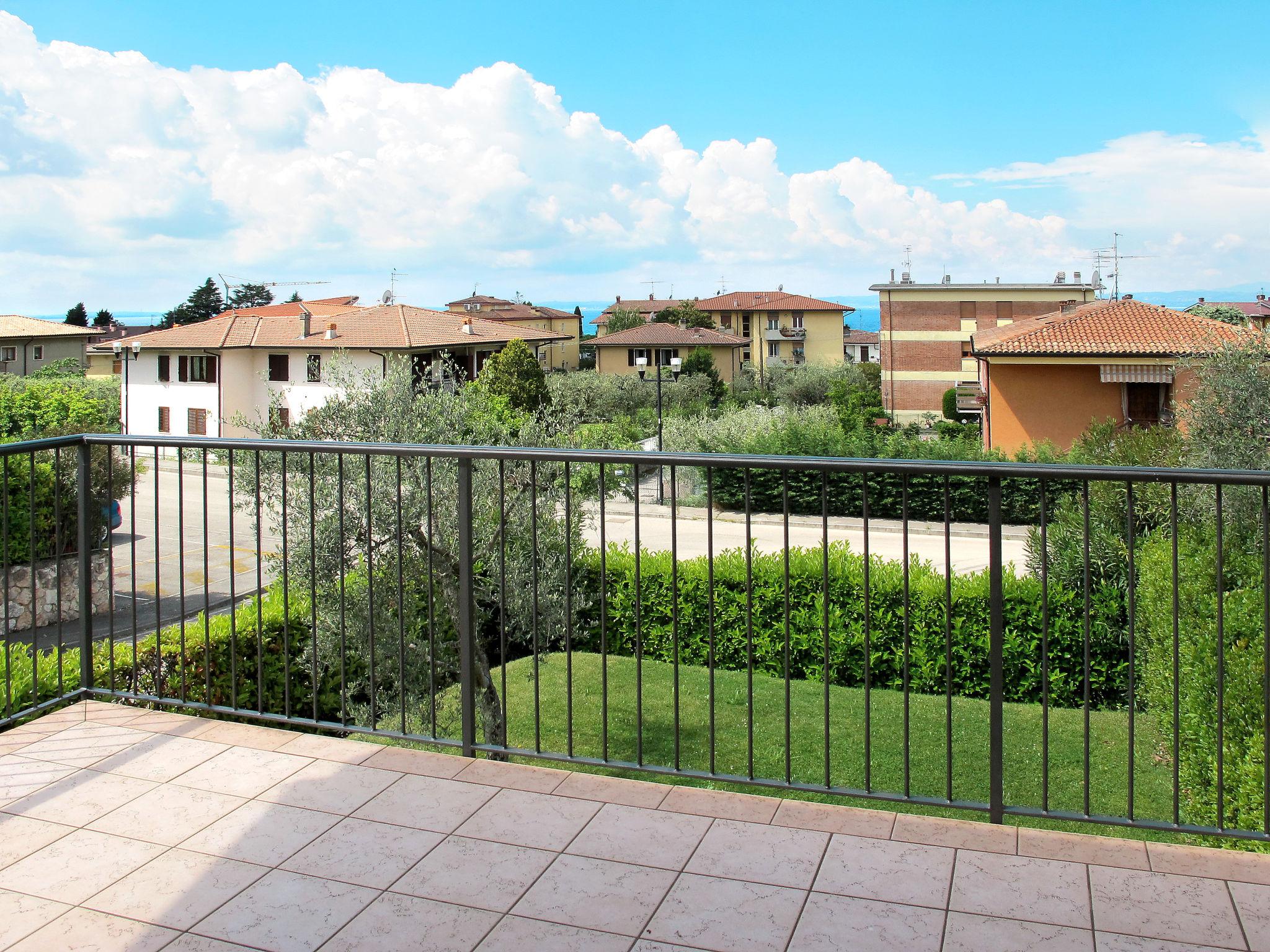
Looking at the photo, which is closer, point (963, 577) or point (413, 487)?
point (413, 487)

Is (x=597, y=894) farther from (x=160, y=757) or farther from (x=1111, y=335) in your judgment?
(x=1111, y=335)

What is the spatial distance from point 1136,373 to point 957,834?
2623 centimetres

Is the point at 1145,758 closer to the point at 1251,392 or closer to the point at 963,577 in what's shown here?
the point at 963,577

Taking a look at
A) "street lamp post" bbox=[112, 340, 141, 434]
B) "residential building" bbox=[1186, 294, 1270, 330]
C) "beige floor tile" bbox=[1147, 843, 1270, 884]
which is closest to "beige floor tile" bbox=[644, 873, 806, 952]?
"beige floor tile" bbox=[1147, 843, 1270, 884]

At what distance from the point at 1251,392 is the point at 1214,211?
57.3m

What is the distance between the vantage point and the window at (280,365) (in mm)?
43906

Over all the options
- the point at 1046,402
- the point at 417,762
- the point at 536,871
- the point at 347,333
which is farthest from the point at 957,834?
the point at 347,333

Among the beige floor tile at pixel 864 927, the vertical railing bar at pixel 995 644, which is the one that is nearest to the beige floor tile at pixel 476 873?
the beige floor tile at pixel 864 927

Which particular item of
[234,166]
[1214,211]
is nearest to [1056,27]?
[1214,211]

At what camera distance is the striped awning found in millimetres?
25469

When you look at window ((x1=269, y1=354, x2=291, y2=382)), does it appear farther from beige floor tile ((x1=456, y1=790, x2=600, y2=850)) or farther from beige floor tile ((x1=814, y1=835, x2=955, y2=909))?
beige floor tile ((x1=814, y1=835, x2=955, y2=909))

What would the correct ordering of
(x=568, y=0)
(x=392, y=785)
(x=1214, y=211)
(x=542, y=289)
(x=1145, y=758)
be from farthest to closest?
(x=542, y=289), (x=568, y=0), (x=1214, y=211), (x=1145, y=758), (x=392, y=785)

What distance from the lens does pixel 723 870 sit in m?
2.38

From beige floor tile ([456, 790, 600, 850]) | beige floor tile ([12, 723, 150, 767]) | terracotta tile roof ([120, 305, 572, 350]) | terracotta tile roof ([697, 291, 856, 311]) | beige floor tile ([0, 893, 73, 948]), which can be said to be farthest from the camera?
terracotta tile roof ([697, 291, 856, 311])
